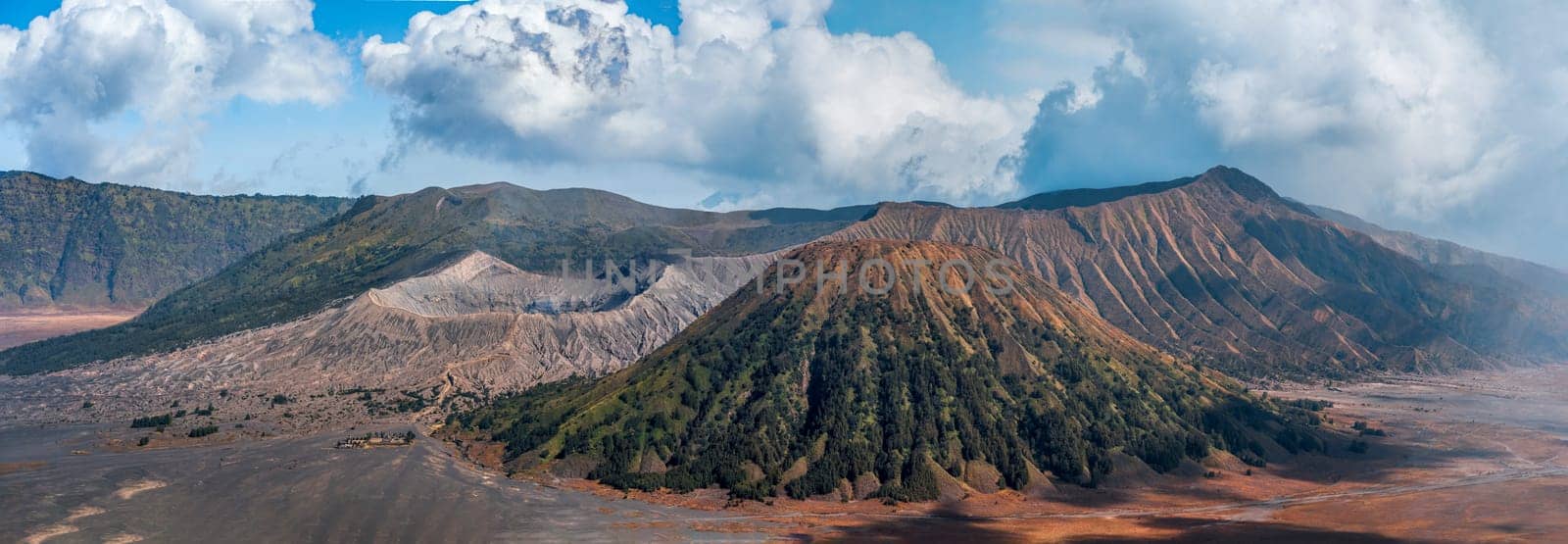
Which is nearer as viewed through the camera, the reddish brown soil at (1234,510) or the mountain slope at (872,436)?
the reddish brown soil at (1234,510)

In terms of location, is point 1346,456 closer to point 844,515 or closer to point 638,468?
point 844,515

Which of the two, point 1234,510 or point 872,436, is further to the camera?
point 872,436

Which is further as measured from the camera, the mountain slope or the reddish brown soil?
the mountain slope

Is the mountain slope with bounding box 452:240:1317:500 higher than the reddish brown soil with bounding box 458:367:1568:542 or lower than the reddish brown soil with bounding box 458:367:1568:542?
higher

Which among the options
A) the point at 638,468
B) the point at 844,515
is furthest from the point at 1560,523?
the point at 638,468

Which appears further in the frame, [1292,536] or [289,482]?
[289,482]

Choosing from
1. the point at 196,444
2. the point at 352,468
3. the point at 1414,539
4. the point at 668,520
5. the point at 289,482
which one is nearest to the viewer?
the point at 1414,539

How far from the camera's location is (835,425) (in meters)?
181

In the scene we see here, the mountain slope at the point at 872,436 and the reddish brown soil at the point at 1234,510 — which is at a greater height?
the mountain slope at the point at 872,436

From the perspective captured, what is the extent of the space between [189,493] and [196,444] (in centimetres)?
4884

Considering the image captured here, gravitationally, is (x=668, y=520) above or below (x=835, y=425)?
below

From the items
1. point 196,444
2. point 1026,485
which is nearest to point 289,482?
point 196,444

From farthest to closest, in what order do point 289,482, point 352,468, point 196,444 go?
point 196,444 < point 352,468 < point 289,482

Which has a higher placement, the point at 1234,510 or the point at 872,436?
the point at 872,436
